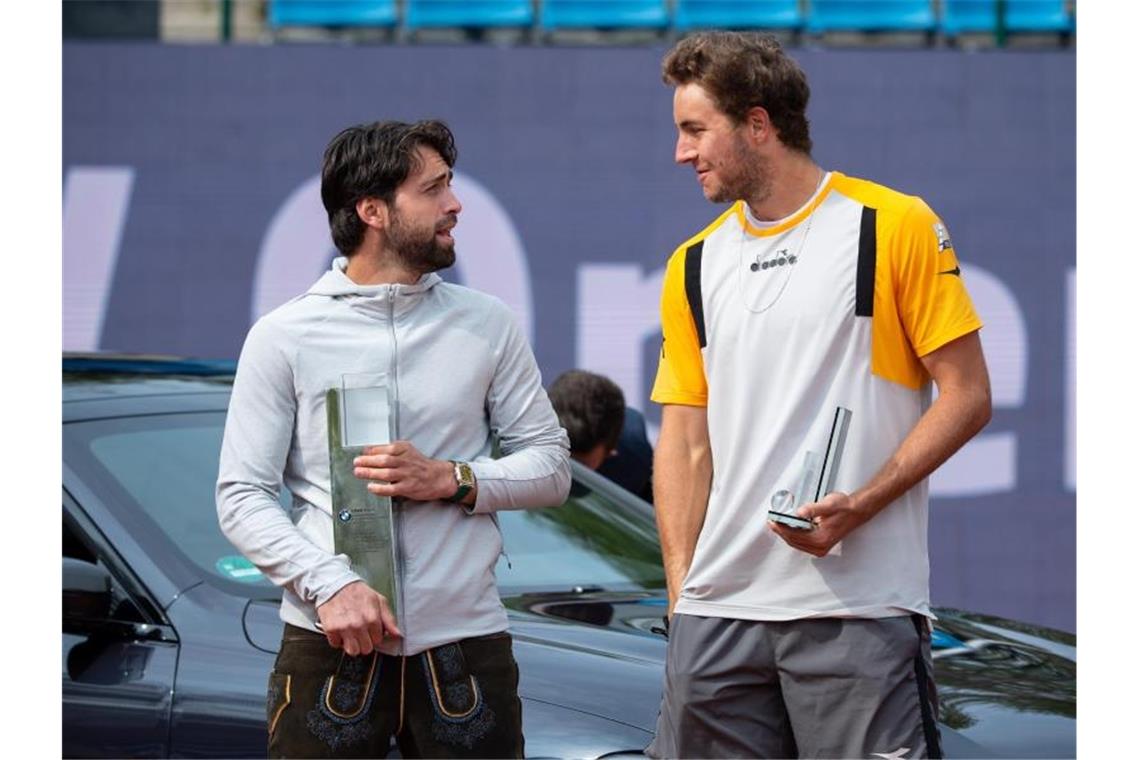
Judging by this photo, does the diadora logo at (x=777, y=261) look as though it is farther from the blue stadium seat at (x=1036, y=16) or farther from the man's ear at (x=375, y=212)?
the blue stadium seat at (x=1036, y=16)

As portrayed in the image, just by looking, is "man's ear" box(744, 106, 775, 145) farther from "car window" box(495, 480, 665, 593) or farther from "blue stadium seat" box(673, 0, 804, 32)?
"blue stadium seat" box(673, 0, 804, 32)

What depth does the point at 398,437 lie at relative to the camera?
10.4 ft

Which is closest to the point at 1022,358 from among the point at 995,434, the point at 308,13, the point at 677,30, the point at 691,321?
the point at 995,434

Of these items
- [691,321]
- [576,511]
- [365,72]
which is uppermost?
[365,72]

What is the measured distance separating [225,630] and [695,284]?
1.45 m

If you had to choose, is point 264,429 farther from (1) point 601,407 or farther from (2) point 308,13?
(2) point 308,13

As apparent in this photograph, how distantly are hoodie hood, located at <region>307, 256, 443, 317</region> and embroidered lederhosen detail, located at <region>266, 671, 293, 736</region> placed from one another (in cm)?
68

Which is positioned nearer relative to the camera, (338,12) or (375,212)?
(375,212)

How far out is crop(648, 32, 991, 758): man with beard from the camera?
297cm

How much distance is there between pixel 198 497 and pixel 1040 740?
82.2 inches

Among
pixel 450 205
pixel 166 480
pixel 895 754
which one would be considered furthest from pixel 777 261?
pixel 166 480

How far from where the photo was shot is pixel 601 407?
19.7ft

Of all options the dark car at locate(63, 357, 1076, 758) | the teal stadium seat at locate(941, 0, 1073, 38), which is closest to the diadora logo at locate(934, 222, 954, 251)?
the dark car at locate(63, 357, 1076, 758)

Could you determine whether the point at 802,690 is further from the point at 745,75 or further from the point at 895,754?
the point at 745,75
